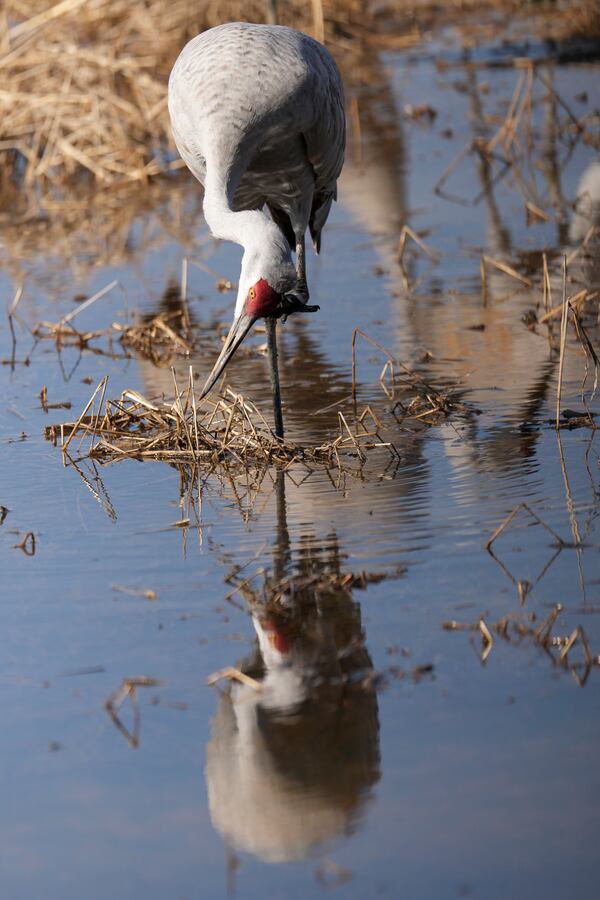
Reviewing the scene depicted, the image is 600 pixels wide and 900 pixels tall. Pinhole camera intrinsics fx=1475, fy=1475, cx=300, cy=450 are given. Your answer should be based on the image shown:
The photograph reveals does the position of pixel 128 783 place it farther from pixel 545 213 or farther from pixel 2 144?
pixel 2 144

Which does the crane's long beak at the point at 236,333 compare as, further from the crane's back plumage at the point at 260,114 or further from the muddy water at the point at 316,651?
the crane's back plumage at the point at 260,114

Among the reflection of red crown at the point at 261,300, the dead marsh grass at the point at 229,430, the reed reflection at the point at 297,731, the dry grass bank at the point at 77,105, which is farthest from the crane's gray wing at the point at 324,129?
the dry grass bank at the point at 77,105

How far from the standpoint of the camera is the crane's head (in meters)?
4.62

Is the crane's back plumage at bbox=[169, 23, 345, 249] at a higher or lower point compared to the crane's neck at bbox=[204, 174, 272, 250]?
higher

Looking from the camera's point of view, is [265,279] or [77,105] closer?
[265,279]

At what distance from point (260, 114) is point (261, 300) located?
1.13m

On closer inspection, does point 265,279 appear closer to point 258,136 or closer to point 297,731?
point 258,136

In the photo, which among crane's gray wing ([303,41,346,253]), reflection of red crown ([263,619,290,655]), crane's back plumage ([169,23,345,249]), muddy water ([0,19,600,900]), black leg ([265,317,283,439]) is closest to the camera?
muddy water ([0,19,600,900])

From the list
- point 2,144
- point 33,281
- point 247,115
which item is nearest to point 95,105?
point 2,144

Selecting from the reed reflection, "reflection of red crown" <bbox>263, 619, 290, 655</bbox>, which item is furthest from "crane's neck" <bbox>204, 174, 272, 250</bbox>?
"reflection of red crown" <bbox>263, 619, 290, 655</bbox>

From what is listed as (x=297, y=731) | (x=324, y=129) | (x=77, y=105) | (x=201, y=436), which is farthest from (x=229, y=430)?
(x=77, y=105)

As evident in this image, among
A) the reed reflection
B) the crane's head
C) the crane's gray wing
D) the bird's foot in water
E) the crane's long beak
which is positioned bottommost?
the reed reflection

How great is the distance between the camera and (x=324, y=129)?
6.00m

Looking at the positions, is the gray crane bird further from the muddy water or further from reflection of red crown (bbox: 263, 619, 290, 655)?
reflection of red crown (bbox: 263, 619, 290, 655)
